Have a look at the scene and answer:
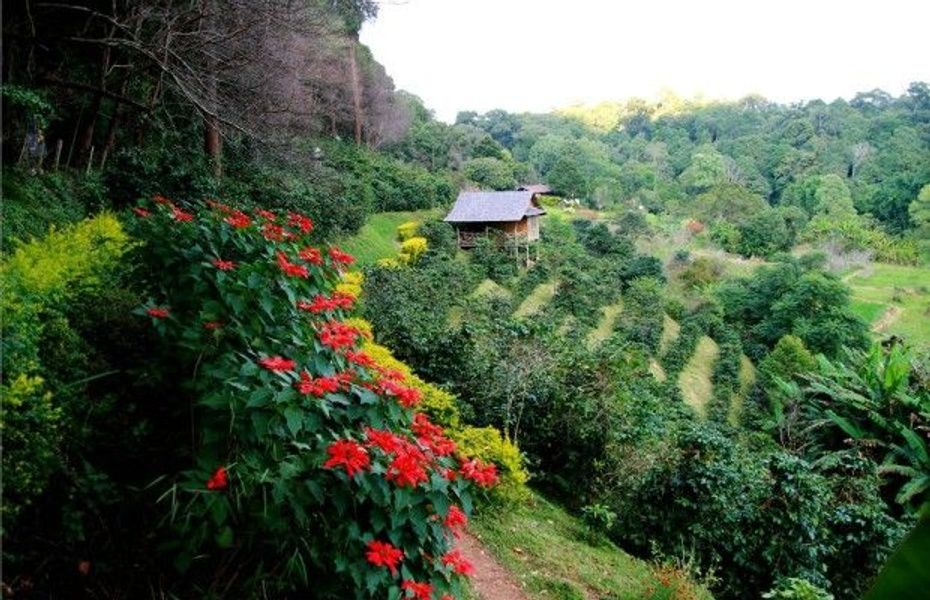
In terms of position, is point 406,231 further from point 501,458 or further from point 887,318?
point 887,318

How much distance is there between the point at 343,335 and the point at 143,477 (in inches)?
53.5

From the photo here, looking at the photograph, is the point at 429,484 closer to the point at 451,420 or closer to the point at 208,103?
the point at 451,420

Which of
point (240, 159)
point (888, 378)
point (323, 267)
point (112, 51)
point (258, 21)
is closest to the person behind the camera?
point (323, 267)

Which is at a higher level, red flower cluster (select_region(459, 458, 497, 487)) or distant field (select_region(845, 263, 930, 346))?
red flower cluster (select_region(459, 458, 497, 487))

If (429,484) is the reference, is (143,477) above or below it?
below

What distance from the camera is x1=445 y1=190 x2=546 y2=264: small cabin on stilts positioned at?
29547mm

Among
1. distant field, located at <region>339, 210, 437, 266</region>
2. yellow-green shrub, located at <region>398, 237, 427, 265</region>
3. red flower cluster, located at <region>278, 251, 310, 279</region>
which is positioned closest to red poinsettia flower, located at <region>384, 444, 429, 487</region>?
red flower cluster, located at <region>278, 251, 310, 279</region>

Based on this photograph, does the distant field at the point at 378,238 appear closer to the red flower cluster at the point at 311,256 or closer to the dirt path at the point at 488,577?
the dirt path at the point at 488,577

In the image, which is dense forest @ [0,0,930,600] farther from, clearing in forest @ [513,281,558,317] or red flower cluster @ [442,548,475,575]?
clearing in forest @ [513,281,558,317]

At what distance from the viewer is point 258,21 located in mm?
9508

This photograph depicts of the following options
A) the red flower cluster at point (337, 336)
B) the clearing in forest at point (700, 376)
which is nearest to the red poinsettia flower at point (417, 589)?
the red flower cluster at point (337, 336)

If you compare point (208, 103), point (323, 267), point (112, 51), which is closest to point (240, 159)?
point (112, 51)

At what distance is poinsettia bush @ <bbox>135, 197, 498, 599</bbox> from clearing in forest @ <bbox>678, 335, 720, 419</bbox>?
20.6 meters

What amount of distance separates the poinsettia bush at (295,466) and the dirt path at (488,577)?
2.45m
